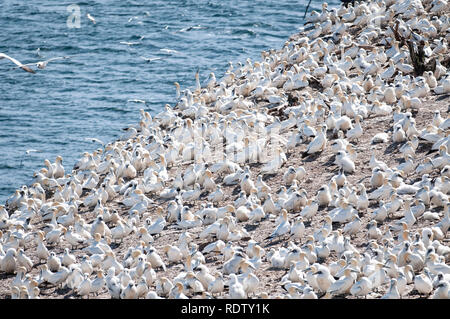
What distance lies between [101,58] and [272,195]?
23.7 meters

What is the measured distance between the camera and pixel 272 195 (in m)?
19.3

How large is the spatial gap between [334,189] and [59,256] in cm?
549

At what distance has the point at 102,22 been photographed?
151ft

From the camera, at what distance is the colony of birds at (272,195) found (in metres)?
15.0

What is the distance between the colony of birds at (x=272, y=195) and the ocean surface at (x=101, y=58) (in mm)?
7347

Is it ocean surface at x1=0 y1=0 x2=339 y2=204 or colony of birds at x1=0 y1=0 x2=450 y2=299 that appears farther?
ocean surface at x1=0 y1=0 x2=339 y2=204

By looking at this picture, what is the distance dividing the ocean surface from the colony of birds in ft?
24.1

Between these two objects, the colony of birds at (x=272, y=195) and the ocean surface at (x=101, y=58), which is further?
the ocean surface at (x=101, y=58)

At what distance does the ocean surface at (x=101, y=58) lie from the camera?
111 feet

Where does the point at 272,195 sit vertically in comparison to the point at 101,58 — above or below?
above

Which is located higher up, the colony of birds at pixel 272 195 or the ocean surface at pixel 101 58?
the colony of birds at pixel 272 195

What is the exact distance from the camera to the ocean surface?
111 ft
